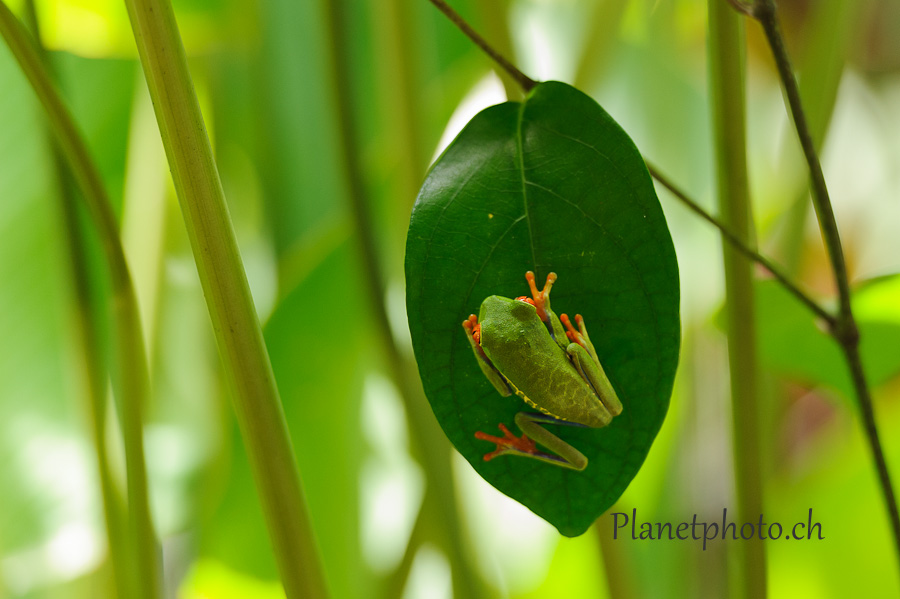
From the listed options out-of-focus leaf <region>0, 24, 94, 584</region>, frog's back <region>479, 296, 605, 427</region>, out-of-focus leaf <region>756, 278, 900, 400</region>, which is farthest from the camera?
out-of-focus leaf <region>0, 24, 94, 584</region>

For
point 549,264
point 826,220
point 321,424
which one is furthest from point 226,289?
point 321,424

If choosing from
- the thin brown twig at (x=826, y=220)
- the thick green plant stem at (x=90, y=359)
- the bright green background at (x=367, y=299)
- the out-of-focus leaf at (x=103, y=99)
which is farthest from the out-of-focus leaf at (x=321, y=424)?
the thin brown twig at (x=826, y=220)

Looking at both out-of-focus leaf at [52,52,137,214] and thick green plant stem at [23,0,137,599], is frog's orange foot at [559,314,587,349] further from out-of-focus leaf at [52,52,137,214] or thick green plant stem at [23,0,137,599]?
out-of-focus leaf at [52,52,137,214]

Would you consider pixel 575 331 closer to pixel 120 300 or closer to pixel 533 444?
pixel 533 444

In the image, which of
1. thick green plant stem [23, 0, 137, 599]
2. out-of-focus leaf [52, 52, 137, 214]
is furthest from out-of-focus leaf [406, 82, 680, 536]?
out-of-focus leaf [52, 52, 137, 214]

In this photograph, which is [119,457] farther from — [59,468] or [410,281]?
[410,281]

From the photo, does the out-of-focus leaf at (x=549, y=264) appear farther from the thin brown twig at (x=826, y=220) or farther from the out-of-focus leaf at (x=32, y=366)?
the out-of-focus leaf at (x=32, y=366)
